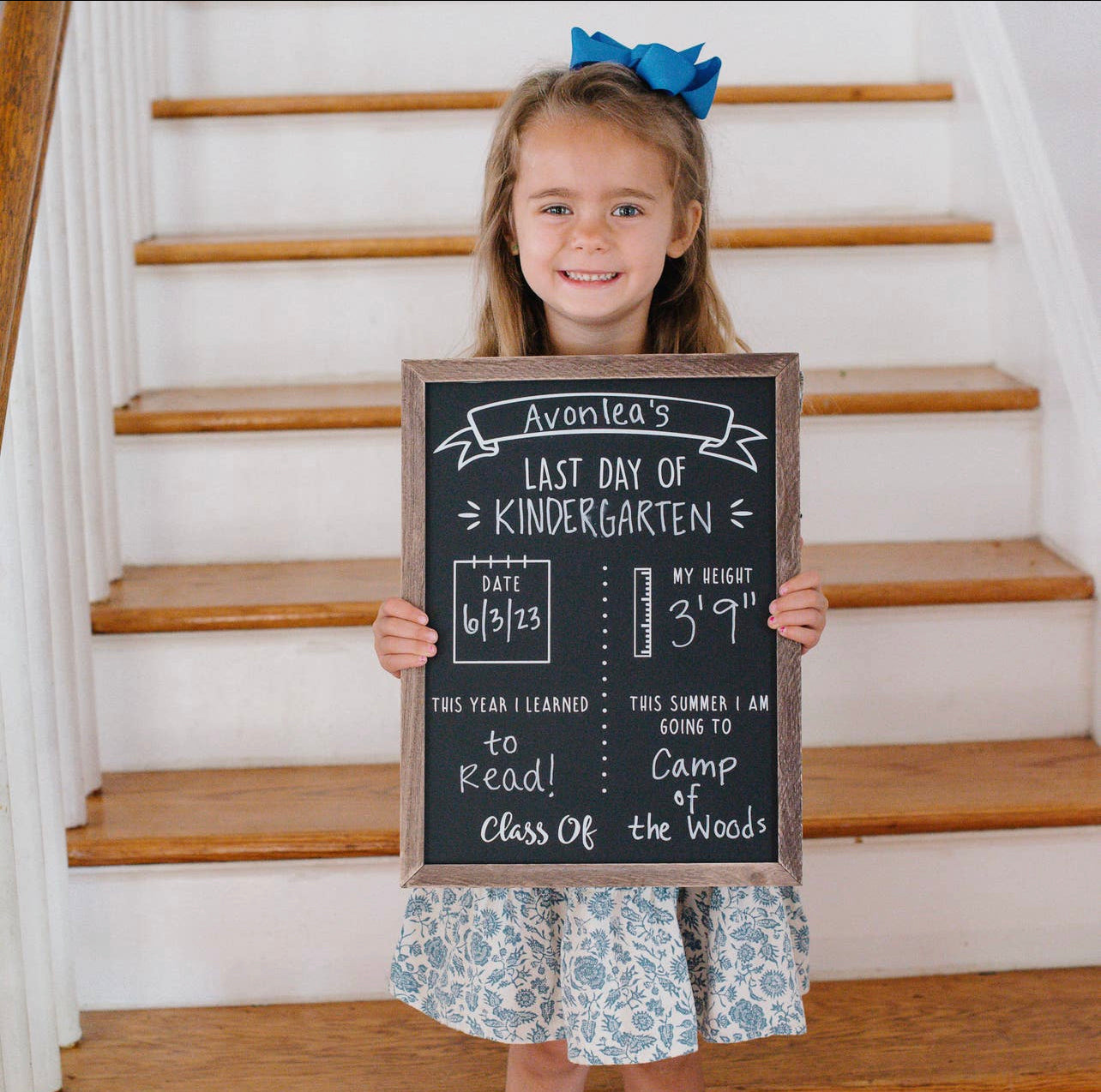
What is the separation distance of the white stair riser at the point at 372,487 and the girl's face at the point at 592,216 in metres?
0.61

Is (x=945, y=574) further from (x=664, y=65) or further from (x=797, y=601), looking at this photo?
(x=664, y=65)

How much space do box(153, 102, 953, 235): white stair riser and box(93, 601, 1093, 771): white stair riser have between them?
813 millimetres

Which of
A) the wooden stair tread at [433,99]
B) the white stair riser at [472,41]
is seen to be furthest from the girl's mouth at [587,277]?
the white stair riser at [472,41]

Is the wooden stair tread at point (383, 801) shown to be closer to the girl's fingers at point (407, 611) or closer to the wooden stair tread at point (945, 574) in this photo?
the wooden stair tread at point (945, 574)

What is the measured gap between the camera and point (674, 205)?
51.9 inches

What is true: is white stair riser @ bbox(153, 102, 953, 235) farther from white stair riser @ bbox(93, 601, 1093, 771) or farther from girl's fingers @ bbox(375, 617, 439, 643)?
girl's fingers @ bbox(375, 617, 439, 643)

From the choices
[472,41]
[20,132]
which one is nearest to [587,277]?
[20,132]

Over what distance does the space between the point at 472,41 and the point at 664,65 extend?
1172 mm

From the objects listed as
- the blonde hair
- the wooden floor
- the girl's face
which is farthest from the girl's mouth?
the wooden floor

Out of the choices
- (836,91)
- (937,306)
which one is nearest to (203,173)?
(836,91)

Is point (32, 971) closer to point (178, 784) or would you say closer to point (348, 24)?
point (178, 784)

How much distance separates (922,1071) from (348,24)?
1894 mm

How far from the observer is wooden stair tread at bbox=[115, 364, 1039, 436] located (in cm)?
183

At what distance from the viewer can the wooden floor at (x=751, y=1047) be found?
1441 mm
